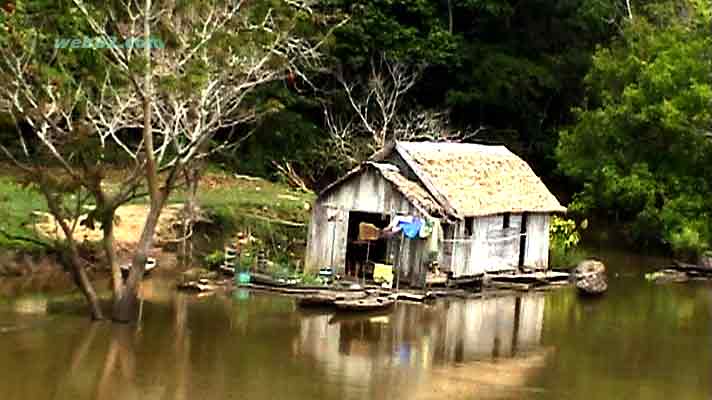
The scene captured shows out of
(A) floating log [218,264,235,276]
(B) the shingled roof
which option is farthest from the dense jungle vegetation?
(A) floating log [218,264,235,276]

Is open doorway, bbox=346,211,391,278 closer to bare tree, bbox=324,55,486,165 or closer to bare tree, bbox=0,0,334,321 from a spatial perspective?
bare tree, bbox=0,0,334,321

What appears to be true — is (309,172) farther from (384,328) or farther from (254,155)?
(384,328)

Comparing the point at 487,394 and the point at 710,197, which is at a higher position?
the point at 710,197

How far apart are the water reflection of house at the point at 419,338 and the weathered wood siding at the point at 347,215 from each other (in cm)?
134

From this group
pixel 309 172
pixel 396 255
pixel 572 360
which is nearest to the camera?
pixel 572 360

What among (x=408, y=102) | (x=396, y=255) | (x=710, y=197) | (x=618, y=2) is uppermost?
(x=618, y=2)

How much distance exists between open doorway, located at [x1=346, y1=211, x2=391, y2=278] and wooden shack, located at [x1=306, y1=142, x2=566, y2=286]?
22mm

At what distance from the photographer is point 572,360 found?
67.5 feet

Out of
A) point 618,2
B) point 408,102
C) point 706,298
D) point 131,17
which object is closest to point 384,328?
point 131,17

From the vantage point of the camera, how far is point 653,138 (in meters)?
35.1

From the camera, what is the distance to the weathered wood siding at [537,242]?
95.8ft

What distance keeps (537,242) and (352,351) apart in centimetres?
1032

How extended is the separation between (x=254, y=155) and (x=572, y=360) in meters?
20.5

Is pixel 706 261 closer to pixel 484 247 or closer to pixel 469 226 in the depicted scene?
pixel 484 247
